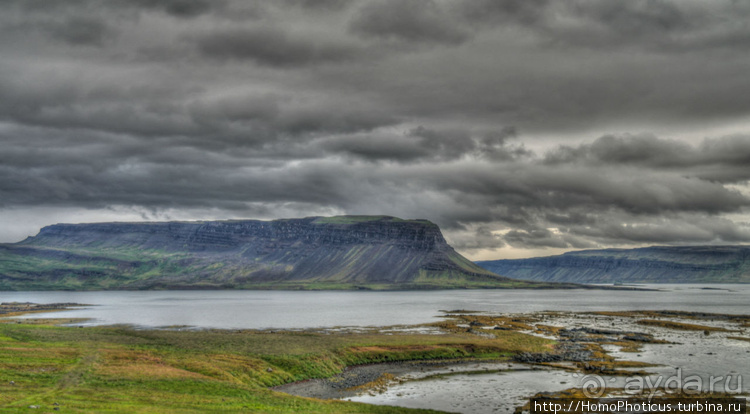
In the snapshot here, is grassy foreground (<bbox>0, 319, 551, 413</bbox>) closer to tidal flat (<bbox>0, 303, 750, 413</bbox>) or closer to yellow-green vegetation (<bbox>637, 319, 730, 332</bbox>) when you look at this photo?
tidal flat (<bbox>0, 303, 750, 413</bbox>)

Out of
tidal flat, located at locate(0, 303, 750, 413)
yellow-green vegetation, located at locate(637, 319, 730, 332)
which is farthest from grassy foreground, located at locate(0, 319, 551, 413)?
yellow-green vegetation, located at locate(637, 319, 730, 332)

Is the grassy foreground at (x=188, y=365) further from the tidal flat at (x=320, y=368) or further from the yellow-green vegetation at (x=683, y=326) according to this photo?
the yellow-green vegetation at (x=683, y=326)

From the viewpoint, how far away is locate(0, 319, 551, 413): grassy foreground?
46.2m

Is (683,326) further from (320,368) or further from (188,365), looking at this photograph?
(188,365)

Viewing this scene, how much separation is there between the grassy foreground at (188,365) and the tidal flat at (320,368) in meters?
0.16

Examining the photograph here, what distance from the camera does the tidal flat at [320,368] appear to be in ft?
161

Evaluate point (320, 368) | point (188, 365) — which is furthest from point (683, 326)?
point (188, 365)

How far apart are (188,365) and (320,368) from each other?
59.8ft

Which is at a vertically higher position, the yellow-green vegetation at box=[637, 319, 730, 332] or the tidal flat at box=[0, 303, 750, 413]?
the tidal flat at box=[0, 303, 750, 413]

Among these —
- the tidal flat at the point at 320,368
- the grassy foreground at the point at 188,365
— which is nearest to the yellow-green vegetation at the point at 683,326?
the tidal flat at the point at 320,368

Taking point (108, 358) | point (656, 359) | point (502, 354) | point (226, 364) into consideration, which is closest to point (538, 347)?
point (502, 354)

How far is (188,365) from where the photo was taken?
67.8m

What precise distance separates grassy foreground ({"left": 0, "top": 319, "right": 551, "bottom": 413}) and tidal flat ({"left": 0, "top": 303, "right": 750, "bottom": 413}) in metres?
0.16

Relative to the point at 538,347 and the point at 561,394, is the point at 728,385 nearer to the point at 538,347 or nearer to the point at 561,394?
the point at 561,394
